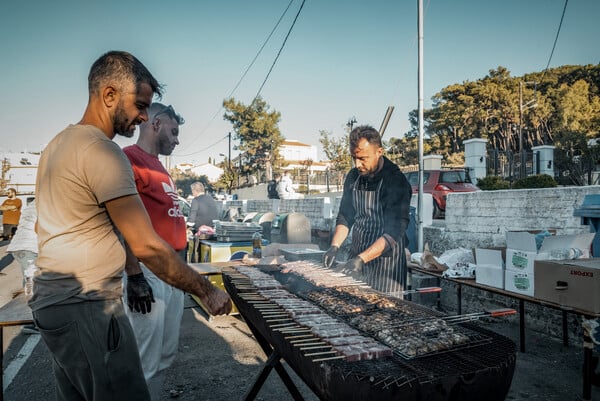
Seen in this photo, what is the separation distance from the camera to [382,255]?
12.6 feet

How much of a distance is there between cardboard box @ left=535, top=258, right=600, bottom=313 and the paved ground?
104cm

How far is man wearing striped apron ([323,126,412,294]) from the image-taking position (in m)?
3.71

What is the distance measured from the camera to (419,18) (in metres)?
7.94

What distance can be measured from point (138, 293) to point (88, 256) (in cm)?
99

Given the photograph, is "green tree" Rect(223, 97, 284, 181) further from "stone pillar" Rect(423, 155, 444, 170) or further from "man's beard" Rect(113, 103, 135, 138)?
"man's beard" Rect(113, 103, 135, 138)

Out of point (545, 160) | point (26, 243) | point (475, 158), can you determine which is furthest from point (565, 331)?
point (545, 160)

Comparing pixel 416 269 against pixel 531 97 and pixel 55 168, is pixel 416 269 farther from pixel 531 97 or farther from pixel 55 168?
pixel 531 97

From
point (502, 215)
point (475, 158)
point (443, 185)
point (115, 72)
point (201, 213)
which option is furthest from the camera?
point (475, 158)

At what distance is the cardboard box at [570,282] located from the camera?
3.14 m

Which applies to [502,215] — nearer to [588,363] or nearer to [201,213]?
[588,363]

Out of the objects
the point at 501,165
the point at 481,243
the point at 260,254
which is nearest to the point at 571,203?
the point at 481,243

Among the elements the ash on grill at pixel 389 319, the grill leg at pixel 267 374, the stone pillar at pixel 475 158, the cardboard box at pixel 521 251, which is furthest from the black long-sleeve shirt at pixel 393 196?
the stone pillar at pixel 475 158

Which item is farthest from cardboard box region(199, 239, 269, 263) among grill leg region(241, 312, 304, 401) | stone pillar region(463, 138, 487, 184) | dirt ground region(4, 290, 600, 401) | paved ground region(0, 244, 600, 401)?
stone pillar region(463, 138, 487, 184)

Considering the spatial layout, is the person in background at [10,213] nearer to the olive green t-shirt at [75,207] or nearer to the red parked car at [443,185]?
the red parked car at [443,185]
